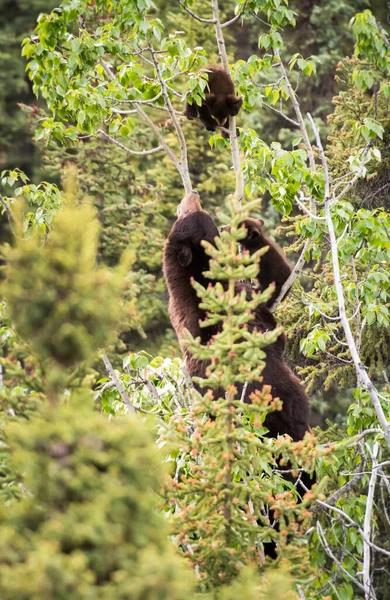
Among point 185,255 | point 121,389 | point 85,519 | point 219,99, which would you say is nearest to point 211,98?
point 219,99

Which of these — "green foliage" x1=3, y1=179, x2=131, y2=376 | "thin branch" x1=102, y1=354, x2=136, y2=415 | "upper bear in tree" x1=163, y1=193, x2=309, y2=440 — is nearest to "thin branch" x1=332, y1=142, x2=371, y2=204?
"upper bear in tree" x1=163, y1=193, x2=309, y2=440

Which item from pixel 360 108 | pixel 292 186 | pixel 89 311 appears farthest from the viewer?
pixel 360 108

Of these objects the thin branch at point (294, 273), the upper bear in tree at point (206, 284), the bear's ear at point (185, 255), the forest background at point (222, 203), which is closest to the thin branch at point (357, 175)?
the forest background at point (222, 203)

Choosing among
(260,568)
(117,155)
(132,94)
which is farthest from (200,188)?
(260,568)

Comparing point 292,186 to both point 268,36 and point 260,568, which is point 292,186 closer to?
point 268,36

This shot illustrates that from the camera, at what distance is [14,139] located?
22.1 meters

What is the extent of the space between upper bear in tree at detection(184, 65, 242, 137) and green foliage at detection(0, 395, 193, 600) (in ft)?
10.7

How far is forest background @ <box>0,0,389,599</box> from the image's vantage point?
4.49m

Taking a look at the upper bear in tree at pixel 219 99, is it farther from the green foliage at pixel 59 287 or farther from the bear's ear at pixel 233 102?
the green foliage at pixel 59 287

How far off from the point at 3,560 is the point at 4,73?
65.0ft

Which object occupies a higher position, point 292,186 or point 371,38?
point 371,38

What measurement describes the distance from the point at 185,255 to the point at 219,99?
1040 millimetres

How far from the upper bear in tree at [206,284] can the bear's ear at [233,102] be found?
0.59 metres

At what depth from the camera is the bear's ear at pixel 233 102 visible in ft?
17.3
